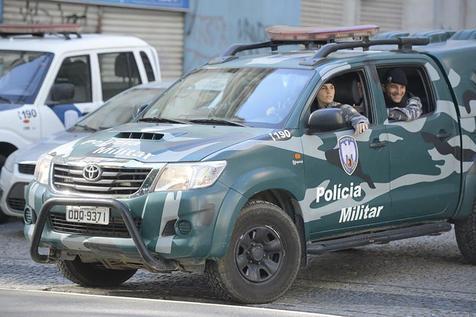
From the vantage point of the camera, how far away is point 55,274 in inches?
325

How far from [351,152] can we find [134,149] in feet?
5.56

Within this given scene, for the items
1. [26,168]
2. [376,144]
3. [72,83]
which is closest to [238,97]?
[376,144]

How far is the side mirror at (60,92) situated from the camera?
11234 millimetres

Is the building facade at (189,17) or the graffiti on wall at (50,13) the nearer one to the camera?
the graffiti on wall at (50,13)

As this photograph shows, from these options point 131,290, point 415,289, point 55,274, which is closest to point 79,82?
point 55,274

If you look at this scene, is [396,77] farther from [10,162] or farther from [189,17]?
[189,17]

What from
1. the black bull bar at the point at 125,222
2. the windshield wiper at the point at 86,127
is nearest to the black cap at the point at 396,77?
the black bull bar at the point at 125,222

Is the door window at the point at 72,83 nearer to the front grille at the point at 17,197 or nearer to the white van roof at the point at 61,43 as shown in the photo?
the white van roof at the point at 61,43

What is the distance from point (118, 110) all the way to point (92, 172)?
4.46 meters

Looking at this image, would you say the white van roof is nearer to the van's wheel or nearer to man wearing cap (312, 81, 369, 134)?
man wearing cap (312, 81, 369, 134)

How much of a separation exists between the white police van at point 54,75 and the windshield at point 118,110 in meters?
0.46

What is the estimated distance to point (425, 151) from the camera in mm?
8070

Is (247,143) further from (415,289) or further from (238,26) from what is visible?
(238,26)

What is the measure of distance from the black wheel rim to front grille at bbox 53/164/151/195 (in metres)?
0.81
